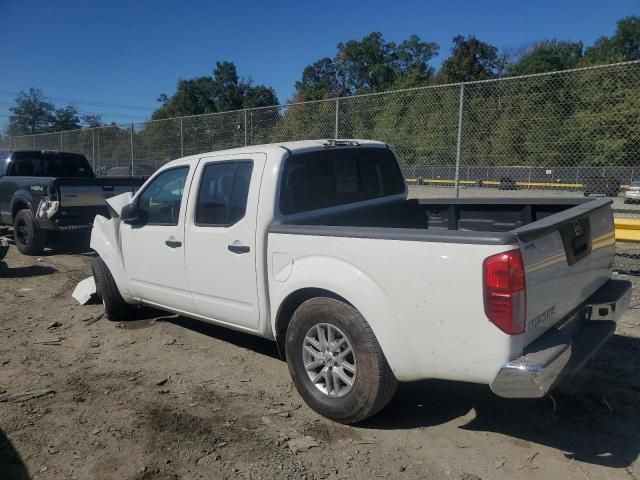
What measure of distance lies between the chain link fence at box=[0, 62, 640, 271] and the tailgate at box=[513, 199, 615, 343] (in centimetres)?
387

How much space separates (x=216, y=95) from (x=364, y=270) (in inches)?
3494

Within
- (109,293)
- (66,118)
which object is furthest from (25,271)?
(66,118)

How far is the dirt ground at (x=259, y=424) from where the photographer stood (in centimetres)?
301

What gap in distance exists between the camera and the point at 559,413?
357 cm

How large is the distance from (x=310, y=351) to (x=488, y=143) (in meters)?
6.55

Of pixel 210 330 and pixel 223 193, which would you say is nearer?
pixel 223 193

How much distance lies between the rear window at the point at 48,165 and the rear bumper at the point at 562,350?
34.0ft

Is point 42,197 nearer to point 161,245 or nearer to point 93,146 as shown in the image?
point 161,245

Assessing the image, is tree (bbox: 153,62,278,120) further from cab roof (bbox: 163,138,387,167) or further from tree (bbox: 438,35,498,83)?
cab roof (bbox: 163,138,387,167)

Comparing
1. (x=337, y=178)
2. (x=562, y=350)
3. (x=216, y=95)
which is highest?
(x=216, y=95)

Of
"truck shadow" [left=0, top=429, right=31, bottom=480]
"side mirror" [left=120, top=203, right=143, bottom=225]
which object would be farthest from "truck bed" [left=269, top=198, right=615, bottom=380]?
"truck shadow" [left=0, top=429, right=31, bottom=480]

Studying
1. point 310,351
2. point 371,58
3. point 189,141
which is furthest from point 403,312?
point 371,58

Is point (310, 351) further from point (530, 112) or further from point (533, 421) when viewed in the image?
point (530, 112)

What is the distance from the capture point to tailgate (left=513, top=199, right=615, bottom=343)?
2.76 m
